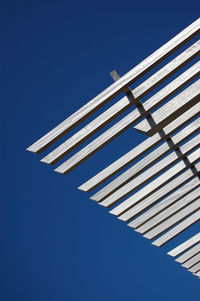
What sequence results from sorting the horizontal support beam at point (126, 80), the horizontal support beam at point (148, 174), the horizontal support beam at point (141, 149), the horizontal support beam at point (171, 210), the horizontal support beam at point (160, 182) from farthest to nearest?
the horizontal support beam at point (171, 210) → the horizontal support beam at point (160, 182) → the horizontal support beam at point (148, 174) → the horizontal support beam at point (141, 149) → the horizontal support beam at point (126, 80)

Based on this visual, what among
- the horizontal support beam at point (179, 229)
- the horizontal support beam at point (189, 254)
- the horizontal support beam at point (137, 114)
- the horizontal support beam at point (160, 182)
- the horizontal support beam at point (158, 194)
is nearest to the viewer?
the horizontal support beam at point (137, 114)

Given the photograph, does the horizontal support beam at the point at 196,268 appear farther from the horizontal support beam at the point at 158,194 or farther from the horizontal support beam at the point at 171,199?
the horizontal support beam at the point at 158,194

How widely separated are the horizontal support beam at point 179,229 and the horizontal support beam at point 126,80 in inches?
66.5

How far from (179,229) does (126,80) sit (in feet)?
5.68

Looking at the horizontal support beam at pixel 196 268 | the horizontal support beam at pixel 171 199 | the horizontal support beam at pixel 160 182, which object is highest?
the horizontal support beam at pixel 160 182

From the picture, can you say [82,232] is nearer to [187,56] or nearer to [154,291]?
[154,291]

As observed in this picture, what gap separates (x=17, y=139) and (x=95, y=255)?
3086mm

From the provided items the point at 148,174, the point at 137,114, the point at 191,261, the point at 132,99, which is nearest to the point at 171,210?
the point at 148,174

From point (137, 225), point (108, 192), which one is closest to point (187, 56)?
point (108, 192)

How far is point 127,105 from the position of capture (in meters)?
2.11

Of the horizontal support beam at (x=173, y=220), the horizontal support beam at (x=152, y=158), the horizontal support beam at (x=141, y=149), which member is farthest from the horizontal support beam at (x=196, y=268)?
the horizontal support beam at (x=141, y=149)

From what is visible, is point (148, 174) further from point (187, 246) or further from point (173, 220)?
point (187, 246)

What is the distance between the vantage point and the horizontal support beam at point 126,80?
6.52 feet

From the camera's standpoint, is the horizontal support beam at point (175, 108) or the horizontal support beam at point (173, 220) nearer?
the horizontal support beam at point (175, 108)
